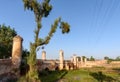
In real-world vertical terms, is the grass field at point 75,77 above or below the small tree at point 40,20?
below

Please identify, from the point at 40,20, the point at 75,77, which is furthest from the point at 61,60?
the point at 40,20

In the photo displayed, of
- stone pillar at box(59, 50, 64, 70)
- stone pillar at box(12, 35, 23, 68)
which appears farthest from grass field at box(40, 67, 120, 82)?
stone pillar at box(59, 50, 64, 70)

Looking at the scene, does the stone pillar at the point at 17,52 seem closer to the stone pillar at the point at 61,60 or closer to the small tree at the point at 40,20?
the small tree at the point at 40,20

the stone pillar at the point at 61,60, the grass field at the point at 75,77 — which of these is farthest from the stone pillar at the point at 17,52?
the stone pillar at the point at 61,60

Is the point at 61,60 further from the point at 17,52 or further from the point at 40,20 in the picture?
the point at 40,20

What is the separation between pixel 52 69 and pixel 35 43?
1567 centimetres

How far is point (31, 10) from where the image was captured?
19.3 metres

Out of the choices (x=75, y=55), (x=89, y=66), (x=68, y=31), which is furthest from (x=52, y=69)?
(x=68, y=31)

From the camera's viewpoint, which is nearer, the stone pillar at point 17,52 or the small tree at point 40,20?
the small tree at point 40,20

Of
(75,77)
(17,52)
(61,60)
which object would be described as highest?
(17,52)

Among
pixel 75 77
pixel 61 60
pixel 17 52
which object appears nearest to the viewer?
pixel 17 52

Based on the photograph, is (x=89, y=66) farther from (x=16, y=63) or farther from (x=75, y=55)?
(x=16, y=63)

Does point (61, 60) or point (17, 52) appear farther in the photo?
point (61, 60)

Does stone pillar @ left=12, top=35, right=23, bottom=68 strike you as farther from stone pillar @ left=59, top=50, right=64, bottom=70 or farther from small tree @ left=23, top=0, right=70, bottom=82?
stone pillar @ left=59, top=50, right=64, bottom=70
